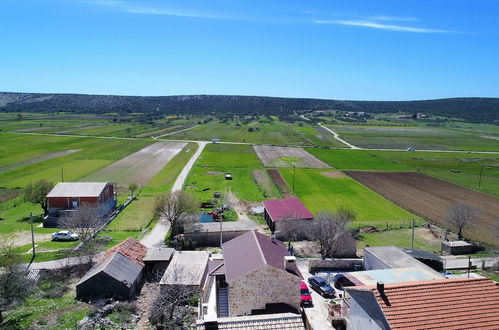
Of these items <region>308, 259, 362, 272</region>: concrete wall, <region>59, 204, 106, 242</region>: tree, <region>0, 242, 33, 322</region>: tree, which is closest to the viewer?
<region>0, 242, 33, 322</region>: tree

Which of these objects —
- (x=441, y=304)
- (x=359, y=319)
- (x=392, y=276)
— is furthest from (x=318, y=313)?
(x=441, y=304)

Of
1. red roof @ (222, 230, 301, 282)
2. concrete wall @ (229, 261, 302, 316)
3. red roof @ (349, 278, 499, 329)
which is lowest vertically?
concrete wall @ (229, 261, 302, 316)

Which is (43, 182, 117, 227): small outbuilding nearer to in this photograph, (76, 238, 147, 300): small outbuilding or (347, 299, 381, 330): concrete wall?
(76, 238, 147, 300): small outbuilding

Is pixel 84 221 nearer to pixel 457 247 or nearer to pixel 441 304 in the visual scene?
pixel 441 304

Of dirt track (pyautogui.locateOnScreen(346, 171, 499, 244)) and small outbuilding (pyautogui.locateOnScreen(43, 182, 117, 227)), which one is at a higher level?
small outbuilding (pyautogui.locateOnScreen(43, 182, 117, 227))

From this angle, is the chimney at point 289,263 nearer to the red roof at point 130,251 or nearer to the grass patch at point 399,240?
the red roof at point 130,251

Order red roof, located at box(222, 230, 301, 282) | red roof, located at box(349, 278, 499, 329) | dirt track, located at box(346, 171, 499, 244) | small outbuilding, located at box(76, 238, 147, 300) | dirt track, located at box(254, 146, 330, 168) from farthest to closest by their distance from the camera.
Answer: dirt track, located at box(254, 146, 330, 168)
dirt track, located at box(346, 171, 499, 244)
small outbuilding, located at box(76, 238, 147, 300)
red roof, located at box(222, 230, 301, 282)
red roof, located at box(349, 278, 499, 329)

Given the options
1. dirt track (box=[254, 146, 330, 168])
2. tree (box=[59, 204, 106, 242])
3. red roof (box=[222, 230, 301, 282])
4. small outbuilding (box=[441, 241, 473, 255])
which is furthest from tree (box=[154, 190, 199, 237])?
dirt track (box=[254, 146, 330, 168])

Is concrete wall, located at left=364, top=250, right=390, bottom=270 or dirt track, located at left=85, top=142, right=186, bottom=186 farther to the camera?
dirt track, located at left=85, top=142, right=186, bottom=186

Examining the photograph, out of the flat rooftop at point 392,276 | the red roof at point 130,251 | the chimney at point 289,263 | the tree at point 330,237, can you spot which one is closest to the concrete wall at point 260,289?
the chimney at point 289,263
